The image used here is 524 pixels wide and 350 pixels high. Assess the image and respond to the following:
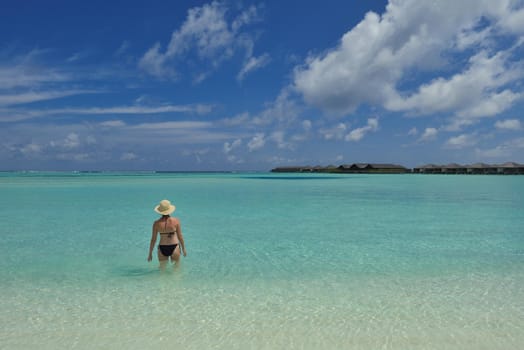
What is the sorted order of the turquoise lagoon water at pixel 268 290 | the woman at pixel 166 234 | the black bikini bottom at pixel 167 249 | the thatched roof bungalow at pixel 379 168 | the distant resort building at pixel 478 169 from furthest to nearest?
1. the thatched roof bungalow at pixel 379 168
2. the distant resort building at pixel 478 169
3. the black bikini bottom at pixel 167 249
4. the woman at pixel 166 234
5. the turquoise lagoon water at pixel 268 290

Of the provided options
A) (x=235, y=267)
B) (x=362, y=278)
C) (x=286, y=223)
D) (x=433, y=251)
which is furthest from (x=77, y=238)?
(x=433, y=251)

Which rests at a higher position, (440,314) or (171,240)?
(171,240)

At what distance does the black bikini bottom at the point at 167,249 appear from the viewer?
7.63m

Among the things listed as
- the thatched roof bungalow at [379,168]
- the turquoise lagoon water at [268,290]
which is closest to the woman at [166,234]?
the turquoise lagoon water at [268,290]

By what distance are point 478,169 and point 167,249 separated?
101 meters

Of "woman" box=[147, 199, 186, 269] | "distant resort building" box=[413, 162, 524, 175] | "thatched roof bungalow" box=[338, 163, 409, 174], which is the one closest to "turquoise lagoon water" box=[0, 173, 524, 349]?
"woman" box=[147, 199, 186, 269]

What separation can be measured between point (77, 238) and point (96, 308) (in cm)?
668

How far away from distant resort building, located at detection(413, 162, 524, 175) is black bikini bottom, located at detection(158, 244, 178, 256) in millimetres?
94970

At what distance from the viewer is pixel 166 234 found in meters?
7.47

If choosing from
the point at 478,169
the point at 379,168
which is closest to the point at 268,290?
the point at 478,169

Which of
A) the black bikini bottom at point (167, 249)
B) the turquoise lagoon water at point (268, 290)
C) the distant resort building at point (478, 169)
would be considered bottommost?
the turquoise lagoon water at point (268, 290)

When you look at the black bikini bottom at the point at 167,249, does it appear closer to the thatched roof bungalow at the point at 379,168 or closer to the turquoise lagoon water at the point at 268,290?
the turquoise lagoon water at the point at 268,290

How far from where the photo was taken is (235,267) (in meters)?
8.21

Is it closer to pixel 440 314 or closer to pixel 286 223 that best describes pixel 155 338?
pixel 440 314
